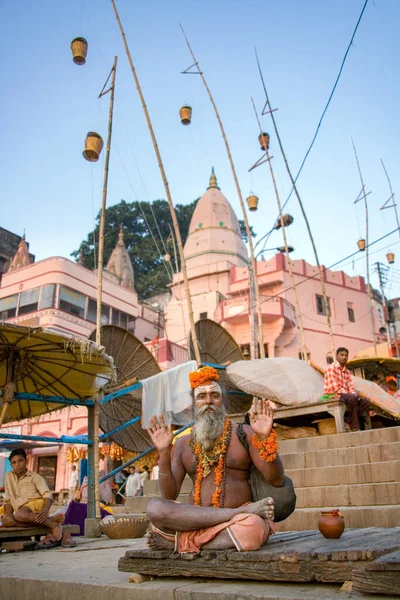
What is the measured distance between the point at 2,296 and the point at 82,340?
21.7 m

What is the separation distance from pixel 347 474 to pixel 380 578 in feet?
13.0

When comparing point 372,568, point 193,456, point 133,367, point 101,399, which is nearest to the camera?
point 372,568

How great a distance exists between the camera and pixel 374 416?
9.38 meters

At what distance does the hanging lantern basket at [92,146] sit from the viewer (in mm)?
9359

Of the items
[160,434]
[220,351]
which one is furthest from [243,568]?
[220,351]

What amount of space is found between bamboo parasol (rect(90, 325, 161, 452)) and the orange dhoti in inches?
267

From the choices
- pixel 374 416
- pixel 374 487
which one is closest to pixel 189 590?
pixel 374 487

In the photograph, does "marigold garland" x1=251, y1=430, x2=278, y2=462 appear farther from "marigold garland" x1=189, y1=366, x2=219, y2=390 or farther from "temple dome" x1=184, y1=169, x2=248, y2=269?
"temple dome" x1=184, y1=169, x2=248, y2=269

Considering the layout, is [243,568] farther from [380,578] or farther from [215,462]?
[215,462]

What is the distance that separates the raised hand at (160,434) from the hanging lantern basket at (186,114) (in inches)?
410

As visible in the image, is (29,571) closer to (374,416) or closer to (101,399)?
(101,399)

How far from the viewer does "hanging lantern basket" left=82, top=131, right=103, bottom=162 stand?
9359mm

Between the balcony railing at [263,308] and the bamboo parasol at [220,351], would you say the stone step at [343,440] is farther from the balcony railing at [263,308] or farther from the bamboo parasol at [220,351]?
the balcony railing at [263,308]

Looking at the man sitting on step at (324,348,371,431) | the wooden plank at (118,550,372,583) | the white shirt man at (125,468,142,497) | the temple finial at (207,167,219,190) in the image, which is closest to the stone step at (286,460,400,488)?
the man sitting on step at (324,348,371,431)
